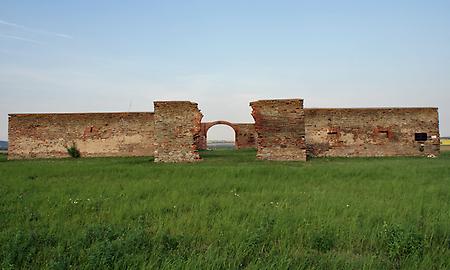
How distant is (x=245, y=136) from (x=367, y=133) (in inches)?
444

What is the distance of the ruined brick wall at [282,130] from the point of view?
15.2 m

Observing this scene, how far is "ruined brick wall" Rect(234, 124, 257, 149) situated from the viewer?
28422 millimetres

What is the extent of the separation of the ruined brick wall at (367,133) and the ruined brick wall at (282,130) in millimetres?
3758

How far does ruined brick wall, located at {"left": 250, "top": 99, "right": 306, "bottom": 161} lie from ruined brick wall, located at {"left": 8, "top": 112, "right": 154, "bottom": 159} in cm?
665

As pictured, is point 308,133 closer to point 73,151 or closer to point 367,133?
point 367,133

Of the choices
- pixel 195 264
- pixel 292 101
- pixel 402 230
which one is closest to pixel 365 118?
pixel 292 101

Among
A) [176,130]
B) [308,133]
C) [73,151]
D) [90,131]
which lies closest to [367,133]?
[308,133]

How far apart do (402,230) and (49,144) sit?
1867 cm

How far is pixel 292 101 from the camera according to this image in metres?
15.4

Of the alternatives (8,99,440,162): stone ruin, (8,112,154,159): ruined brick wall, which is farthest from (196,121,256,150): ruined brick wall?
(8,99,440,162): stone ruin

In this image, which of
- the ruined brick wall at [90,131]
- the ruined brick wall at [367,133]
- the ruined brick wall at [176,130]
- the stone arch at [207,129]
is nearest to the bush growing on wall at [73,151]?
the ruined brick wall at [90,131]

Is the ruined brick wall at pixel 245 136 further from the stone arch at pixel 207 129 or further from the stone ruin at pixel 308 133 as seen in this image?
the stone ruin at pixel 308 133

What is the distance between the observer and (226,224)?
15.6 ft

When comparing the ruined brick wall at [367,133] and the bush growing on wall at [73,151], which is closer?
the ruined brick wall at [367,133]
